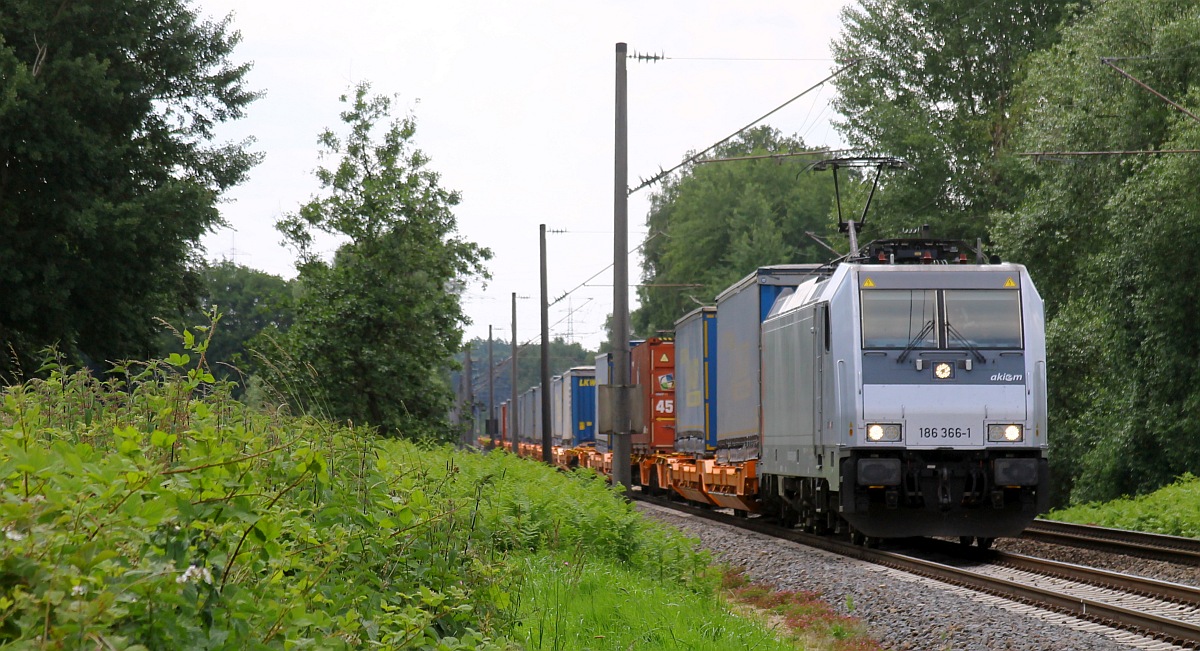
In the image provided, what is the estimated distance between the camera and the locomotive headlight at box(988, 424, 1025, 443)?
14.0m

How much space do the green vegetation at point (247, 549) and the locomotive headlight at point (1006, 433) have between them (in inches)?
217

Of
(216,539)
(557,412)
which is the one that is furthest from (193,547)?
(557,412)

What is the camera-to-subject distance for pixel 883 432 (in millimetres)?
13953

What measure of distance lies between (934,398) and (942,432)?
15.2 inches

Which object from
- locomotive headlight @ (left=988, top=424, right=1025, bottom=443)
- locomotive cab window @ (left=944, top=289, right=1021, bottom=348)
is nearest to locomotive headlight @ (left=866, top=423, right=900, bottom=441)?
locomotive headlight @ (left=988, top=424, right=1025, bottom=443)

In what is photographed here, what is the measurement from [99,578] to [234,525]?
0.60m

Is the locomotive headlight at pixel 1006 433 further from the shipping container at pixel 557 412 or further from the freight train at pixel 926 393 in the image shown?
the shipping container at pixel 557 412

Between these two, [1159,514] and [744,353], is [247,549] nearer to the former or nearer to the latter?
[744,353]

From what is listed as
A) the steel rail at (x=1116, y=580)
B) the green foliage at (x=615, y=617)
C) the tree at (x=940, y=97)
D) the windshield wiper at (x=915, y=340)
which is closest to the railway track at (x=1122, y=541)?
the steel rail at (x=1116, y=580)

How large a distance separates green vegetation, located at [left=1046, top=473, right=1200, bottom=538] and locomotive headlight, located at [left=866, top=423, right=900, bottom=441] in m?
5.55

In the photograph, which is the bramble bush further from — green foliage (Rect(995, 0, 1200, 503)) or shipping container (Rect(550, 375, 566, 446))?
shipping container (Rect(550, 375, 566, 446))

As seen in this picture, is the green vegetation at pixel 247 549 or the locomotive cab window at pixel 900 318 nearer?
the green vegetation at pixel 247 549

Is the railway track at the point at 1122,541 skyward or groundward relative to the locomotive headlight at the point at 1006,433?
groundward

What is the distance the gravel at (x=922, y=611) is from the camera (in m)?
8.66
